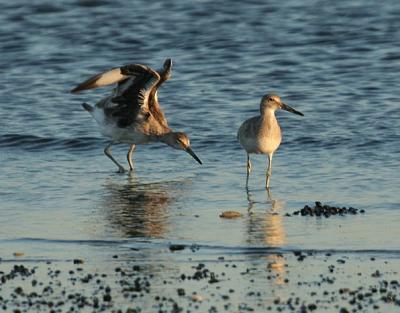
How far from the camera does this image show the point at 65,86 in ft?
62.7

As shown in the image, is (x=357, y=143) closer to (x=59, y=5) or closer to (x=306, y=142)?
(x=306, y=142)

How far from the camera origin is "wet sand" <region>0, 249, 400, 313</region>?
333 inches

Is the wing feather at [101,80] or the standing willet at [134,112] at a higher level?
the wing feather at [101,80]

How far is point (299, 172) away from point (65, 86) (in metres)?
6.26

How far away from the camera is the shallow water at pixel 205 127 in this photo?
1110cm

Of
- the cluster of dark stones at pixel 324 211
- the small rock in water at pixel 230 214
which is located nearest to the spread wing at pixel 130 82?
the small rock in water at pixel 230 214

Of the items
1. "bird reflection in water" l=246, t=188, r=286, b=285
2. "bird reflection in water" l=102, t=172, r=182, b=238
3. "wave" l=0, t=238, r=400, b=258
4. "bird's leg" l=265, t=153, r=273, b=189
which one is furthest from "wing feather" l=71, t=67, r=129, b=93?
"wave" l=0, t=238, r=400, b=258

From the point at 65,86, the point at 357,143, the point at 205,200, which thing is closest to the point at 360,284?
the point at 205,200

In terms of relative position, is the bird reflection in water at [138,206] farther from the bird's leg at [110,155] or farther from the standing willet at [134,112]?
the standing willet at [134,112]

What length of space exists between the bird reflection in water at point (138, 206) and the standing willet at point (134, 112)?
3.32 ft

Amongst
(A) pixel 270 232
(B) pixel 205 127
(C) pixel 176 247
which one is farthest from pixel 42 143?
(C) pixel 176 247

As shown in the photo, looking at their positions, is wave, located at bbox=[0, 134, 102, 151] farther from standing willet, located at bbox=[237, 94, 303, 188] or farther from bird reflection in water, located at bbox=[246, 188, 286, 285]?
bird reflection in water, located at bbox=[246, 188, 286, 285]

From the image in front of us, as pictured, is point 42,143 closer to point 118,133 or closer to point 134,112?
point 118,133

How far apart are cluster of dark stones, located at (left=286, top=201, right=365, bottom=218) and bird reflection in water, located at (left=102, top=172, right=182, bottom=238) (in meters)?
1.32
